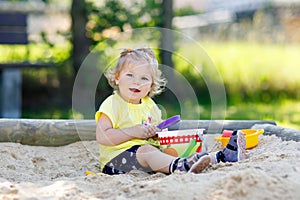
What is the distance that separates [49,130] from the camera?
361cm

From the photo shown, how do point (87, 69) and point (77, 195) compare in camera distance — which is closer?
point (77, 195)

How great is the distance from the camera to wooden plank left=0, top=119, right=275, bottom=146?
11.6 ft

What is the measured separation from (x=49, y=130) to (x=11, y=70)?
104 inches

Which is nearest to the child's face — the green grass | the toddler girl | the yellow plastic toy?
the toddler girl

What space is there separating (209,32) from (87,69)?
3109 mm

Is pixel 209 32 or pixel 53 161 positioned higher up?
pixel 209 32

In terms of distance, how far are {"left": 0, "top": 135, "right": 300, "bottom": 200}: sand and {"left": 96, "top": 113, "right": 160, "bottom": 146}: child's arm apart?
0.18m

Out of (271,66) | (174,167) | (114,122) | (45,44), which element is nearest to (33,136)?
(114,122)

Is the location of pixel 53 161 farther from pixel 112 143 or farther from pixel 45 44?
pixel 45 44

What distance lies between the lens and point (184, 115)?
353cm

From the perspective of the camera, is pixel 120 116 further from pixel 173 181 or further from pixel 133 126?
pixel 173 181

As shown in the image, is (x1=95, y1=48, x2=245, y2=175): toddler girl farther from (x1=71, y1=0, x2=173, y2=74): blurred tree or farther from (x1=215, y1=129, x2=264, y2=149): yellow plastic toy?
(x1=71, y1=0, x2=173, y2=74): blurred tree

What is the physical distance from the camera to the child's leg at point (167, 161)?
261 cm

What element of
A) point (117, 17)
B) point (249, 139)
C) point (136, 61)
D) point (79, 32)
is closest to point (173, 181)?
point (136, 61)
